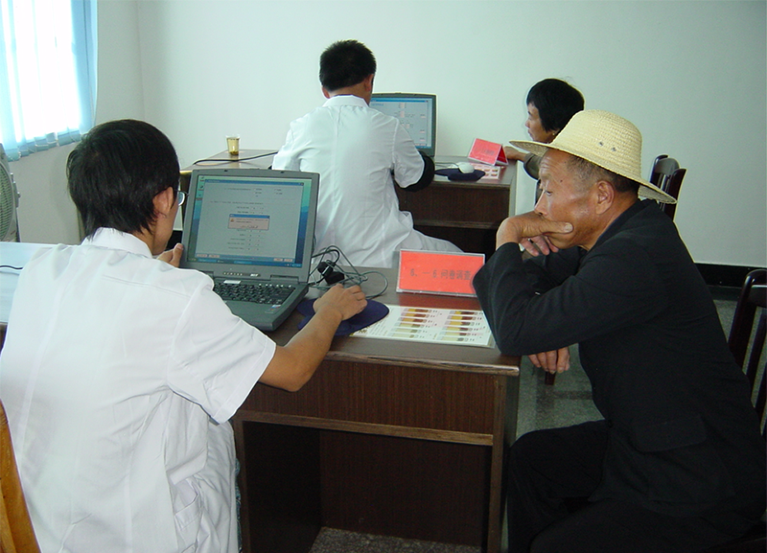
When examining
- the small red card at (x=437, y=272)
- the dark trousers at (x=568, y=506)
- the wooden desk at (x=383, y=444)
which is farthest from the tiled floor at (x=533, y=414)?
the small red card at (x=437, y=272)

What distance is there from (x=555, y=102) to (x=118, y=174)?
7.67 ft

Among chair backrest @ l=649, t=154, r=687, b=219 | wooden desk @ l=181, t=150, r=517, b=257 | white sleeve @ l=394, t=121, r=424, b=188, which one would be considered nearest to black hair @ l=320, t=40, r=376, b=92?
white sleeve @ l=394, t=121, r=424, b=188

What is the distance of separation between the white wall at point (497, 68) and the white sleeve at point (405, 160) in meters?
1.54

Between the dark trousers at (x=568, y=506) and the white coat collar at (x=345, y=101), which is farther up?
the white coat collar at (x=345, y=101)

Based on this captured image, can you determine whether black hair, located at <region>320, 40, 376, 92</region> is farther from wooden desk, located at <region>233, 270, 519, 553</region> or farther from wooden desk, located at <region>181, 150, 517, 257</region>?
wooden desk, located at <region>233, 270, 519, 553</region>

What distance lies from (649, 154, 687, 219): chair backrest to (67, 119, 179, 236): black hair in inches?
69.5

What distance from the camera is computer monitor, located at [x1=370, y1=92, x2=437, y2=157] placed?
3.50 metres

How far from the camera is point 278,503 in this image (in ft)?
5.46

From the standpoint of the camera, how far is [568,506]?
1.41 metres

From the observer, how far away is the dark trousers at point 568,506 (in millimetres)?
1165

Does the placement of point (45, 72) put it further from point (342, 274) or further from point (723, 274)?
point (723, 274)

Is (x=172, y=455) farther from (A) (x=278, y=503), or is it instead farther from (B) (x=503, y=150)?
(B) (x=503, y=150)

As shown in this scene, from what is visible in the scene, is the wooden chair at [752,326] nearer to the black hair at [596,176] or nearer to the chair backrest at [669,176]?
the black hair at [596,176]

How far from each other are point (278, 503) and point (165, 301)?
89 centimetres
